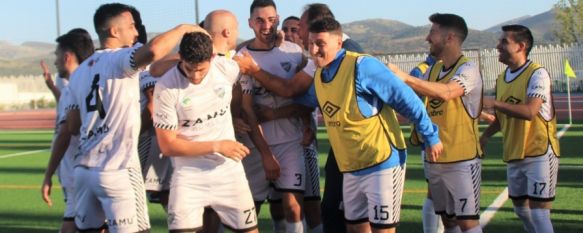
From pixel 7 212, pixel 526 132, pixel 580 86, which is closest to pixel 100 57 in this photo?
pixel 526 132

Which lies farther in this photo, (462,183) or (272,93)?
(272,93)

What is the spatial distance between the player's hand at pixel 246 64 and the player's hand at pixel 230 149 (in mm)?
687

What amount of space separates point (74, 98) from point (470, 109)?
2.82m

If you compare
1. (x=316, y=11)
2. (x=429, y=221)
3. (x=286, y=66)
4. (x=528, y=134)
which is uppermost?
(x=316, y=11)

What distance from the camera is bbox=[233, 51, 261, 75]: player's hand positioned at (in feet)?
17.8

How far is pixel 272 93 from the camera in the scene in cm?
592

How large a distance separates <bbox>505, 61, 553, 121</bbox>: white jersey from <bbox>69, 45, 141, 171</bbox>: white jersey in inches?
125

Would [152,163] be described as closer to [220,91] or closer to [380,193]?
[220,91]

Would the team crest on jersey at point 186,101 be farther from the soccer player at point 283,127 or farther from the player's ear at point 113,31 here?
the soccer player at point 283,127

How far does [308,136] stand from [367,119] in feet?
3.90

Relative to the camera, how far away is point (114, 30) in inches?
196

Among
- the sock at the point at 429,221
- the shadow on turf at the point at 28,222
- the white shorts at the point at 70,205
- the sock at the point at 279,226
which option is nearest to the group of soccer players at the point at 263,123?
the white shorts at the point at 70,205

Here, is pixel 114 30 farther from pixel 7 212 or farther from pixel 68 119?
pixel 7 212

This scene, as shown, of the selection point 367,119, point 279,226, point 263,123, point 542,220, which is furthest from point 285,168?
point 542,220
